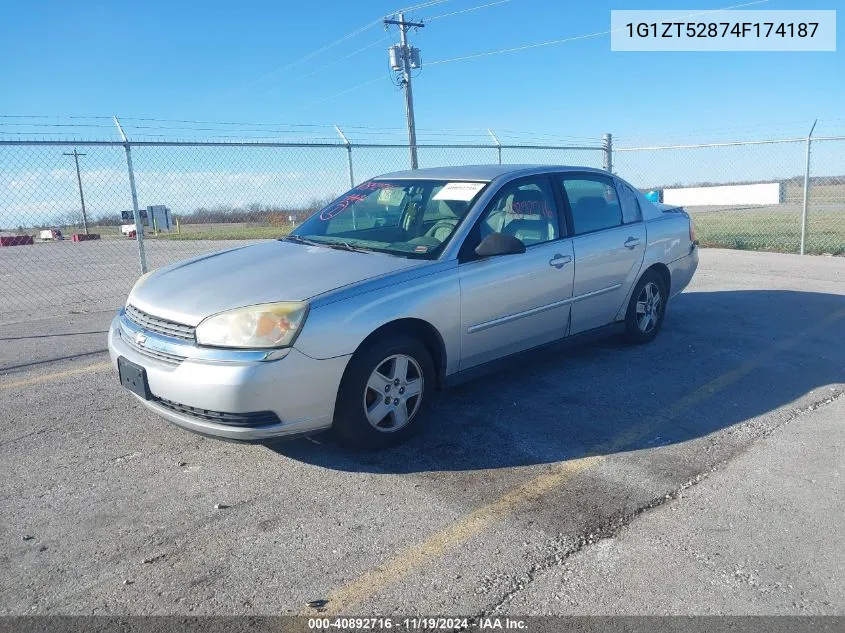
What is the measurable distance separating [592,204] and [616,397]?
161cm

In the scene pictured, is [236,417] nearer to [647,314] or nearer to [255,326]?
[255,326]

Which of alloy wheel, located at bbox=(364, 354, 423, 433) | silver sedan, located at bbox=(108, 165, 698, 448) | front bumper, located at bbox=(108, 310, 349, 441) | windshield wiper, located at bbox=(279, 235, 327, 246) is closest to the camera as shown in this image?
front bumper, located at bbox=(108, 310, 349, 441)

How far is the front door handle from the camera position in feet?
15.4

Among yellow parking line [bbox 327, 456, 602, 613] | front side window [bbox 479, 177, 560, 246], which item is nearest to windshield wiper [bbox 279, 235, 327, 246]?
front side window [bbox 479, 177, 560, 246]

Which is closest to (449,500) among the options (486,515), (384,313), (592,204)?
(486,515)

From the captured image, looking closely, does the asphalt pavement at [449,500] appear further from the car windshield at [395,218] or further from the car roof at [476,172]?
the car roof at [476,172]

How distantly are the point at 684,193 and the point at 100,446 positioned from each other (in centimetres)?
5459

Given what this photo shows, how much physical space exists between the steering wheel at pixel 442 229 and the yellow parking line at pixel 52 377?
3.08 metres

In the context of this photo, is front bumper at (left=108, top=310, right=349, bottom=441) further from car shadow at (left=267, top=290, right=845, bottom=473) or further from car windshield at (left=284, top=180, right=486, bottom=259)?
car windshield at (left=284, top=180, right=486, bottom=259)

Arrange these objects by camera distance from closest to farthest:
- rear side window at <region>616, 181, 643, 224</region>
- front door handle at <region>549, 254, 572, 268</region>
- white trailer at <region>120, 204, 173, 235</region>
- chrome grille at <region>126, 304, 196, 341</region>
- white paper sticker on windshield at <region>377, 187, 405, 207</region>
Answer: chrome grille at <region>126, 304, 196, 341</region>
front door handle at <region>549, 254, 572, 268</region>
white paper sticker on windshield at <region>377, 187, 405, 207</region>
rear side window at <region>616, 181, 643, 224</region>
white trailer at <region>120, 204, 173, 235</region>

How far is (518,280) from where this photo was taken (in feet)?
14.5

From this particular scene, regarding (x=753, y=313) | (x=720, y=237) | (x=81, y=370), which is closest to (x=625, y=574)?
(x=81, y=370)

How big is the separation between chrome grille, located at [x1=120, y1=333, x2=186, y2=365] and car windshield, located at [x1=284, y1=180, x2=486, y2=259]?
4.58 ft

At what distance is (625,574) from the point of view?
262cm
